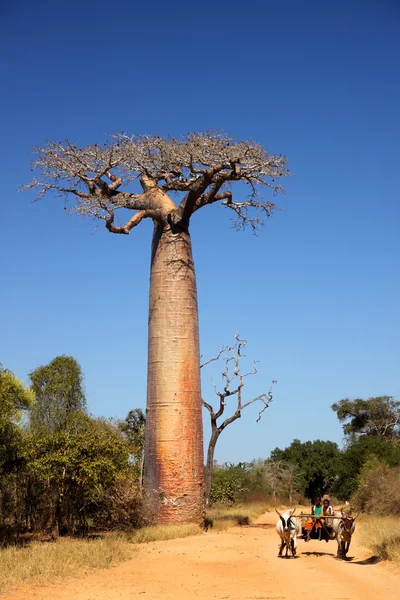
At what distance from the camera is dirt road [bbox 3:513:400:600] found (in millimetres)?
6547

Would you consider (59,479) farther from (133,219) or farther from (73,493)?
(133,219)

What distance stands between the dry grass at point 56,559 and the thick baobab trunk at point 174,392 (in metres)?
1.78

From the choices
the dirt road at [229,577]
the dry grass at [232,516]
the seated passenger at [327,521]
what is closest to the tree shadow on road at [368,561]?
the dirt road at [229,577]

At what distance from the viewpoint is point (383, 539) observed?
31.8 feet

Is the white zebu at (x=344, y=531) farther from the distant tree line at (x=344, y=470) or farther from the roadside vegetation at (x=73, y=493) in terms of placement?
the distant tree line at (x=344, y=470)

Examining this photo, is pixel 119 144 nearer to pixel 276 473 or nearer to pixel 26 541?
pixel 26 541

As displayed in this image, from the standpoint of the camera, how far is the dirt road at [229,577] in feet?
21.5

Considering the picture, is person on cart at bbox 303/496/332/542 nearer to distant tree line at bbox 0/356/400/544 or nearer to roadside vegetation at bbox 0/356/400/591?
roadside vegetation at bbox 0/356/400/591

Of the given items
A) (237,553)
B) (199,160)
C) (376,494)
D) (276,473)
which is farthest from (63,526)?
(276,473)

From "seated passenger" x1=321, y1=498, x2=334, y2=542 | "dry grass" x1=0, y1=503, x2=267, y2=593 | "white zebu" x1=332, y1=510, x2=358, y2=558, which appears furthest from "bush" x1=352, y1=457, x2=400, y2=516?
"white zebu" x1=332, y1=510, x2=358, y2=558

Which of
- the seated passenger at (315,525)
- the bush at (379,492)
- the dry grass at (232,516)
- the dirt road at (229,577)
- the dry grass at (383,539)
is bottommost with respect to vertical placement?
the dirt road at (229,577)

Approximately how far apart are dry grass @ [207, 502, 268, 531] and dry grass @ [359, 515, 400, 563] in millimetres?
2430

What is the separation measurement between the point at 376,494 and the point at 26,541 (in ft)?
27.7

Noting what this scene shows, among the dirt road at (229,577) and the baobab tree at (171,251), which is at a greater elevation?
the baobab tree at (171,251)
